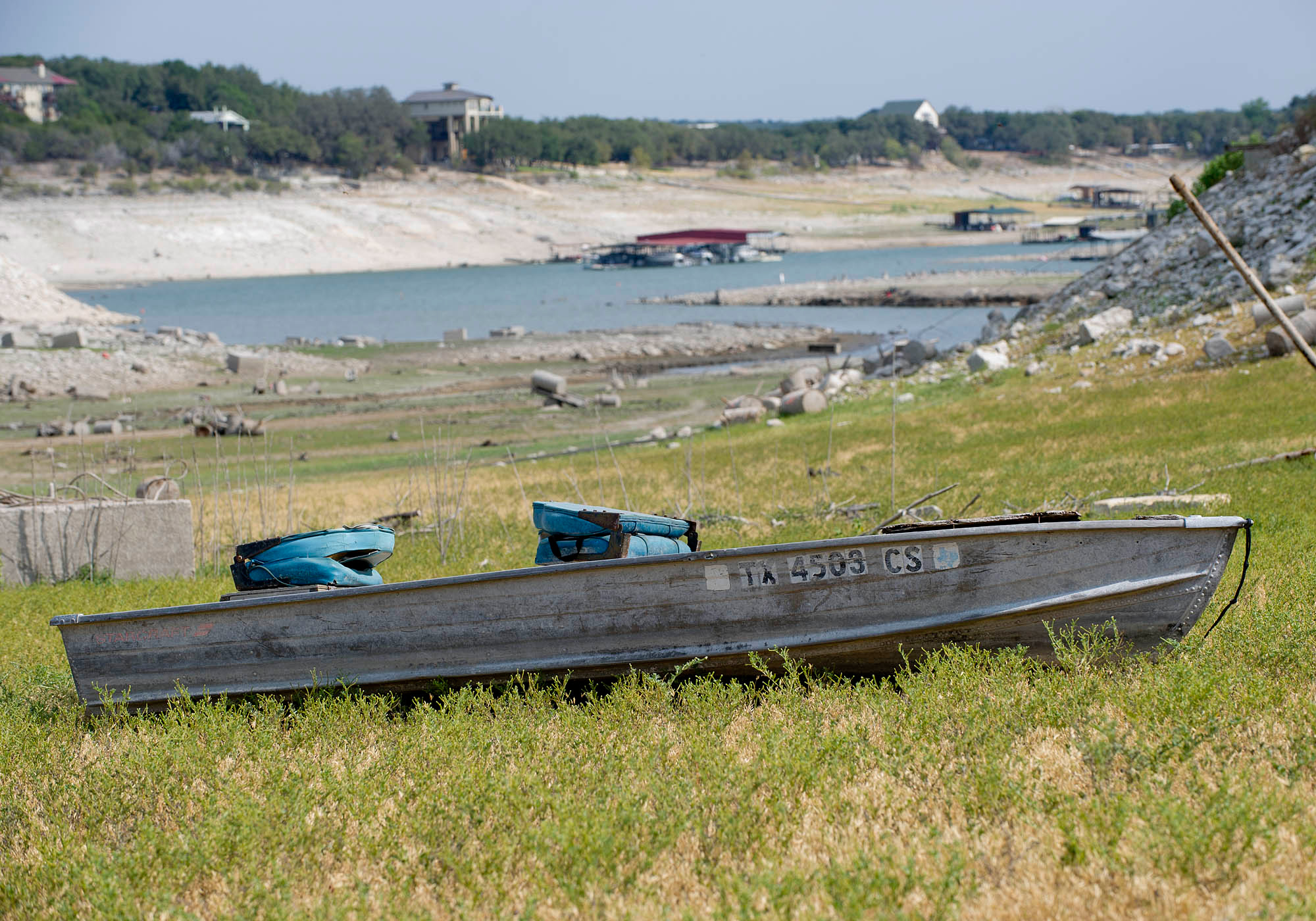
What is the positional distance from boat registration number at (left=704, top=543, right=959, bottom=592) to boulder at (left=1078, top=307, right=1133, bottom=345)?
19.5 m

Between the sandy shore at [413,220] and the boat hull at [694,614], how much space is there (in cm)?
7740

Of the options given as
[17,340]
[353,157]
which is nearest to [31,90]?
[353,157]

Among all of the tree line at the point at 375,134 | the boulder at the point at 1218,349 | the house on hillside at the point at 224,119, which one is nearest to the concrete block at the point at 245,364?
the boulder at the point at 1218,349

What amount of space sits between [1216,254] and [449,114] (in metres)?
152

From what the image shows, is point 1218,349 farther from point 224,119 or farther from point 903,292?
point 224,119

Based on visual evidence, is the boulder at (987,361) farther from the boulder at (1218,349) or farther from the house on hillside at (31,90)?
the house on hillside at (31,90)

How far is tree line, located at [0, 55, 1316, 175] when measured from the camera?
12262 cm

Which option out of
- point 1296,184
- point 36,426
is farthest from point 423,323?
point 1296,184

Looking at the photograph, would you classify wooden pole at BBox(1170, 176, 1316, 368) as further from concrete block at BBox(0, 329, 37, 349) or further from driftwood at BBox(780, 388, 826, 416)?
concrete block at BBox(0, 329, 37, 349)

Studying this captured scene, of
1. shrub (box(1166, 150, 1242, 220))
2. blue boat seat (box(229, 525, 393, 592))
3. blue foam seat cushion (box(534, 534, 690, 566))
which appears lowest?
blue boat seat (box(229, 525, 393, 592))

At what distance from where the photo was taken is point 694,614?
21.9 feet

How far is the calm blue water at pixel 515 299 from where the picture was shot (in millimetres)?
57344

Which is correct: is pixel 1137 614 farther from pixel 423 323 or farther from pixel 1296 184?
pixel 423 323

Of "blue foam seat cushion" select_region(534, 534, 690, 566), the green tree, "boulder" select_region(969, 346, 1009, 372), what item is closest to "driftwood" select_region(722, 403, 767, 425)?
"boulder" select_region(969, 346, 1009, 372)
